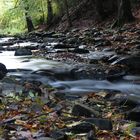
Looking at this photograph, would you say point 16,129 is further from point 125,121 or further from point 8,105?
point 125,121

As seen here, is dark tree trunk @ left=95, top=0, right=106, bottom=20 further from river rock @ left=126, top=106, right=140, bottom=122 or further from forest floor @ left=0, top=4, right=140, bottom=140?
river rock @ left=126, top=106, right=140, bottom=122

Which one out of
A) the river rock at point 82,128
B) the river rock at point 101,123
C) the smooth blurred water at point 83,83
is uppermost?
the river rock at point 82,128

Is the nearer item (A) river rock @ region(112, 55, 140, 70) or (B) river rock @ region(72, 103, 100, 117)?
(B) river rock @ region(72, 103, 100, 117)

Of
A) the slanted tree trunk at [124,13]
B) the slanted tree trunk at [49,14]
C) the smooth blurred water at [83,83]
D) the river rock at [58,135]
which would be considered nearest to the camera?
the river rock at [58,135]

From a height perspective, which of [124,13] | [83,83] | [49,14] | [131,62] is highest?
[49,14]

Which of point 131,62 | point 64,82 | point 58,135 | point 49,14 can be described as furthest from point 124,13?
point 58,135

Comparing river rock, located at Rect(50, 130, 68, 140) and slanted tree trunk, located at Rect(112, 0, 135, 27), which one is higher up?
slanted tree trunk, located at Rect(112, 0, 135, 27)

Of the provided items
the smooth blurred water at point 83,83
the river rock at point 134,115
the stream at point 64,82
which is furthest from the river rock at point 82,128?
the smooth blurred water at point 83,83

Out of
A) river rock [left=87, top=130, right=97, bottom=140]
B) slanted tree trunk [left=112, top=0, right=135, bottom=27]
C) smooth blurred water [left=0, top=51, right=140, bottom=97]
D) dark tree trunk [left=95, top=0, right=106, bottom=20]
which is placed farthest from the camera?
dark tree trunk [left=95, top=0, right=106, bottom=20]

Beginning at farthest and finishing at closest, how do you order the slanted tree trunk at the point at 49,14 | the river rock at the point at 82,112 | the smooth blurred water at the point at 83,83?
the slanted tree trunk at the point at 49,14
the smooth blurred water at the point at 83,83
the river rock at the point at 82,112

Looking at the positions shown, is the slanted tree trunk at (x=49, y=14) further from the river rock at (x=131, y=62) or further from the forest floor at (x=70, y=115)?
the forest floor at (x=70, y=115)

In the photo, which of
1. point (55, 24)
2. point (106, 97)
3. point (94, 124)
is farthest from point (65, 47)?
A: point (55, 24)

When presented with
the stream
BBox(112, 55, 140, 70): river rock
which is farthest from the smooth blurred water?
BBox(112, 55, 140, 70): river rock

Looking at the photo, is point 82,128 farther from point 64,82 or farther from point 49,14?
point 49,14
